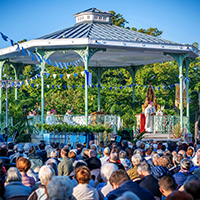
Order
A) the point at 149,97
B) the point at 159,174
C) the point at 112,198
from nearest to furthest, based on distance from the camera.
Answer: the point at 112,198, the point at 159,174, the point at 149,97

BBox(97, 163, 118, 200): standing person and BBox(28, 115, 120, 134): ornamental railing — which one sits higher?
BBox(28, 115, 120, 134): ornamental railing

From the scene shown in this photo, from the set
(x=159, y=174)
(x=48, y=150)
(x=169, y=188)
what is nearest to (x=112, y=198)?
(x=169, y=188)

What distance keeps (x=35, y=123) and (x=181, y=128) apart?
301 inches

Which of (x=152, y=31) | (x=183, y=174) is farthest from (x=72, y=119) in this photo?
(x=152, y=31)

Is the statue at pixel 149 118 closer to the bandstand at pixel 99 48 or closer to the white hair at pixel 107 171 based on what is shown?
the bandstand at pixel 99 48

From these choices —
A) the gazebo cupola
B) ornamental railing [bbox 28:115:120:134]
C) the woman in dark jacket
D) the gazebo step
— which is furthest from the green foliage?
the gazebo cupola

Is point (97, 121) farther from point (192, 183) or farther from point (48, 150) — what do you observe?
point (192, 183)

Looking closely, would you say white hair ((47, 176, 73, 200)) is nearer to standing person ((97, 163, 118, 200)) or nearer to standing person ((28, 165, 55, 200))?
standing person ((28, 165, 55, 200))

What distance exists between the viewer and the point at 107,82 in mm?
34438

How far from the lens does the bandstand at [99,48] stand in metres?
17.1

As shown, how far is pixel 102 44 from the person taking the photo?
17000mm

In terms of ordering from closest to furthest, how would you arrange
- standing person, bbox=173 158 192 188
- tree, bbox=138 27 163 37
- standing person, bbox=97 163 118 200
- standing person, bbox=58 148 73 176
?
standing person, bbox=97 163 118 200, standing person, bbox=173 158 192 188, standing person, bbox=58 148 73 176, tree, bbox=138 27 163 37

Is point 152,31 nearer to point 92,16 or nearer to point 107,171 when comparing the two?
point 92,16

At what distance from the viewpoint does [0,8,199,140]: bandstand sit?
56.0 ft
